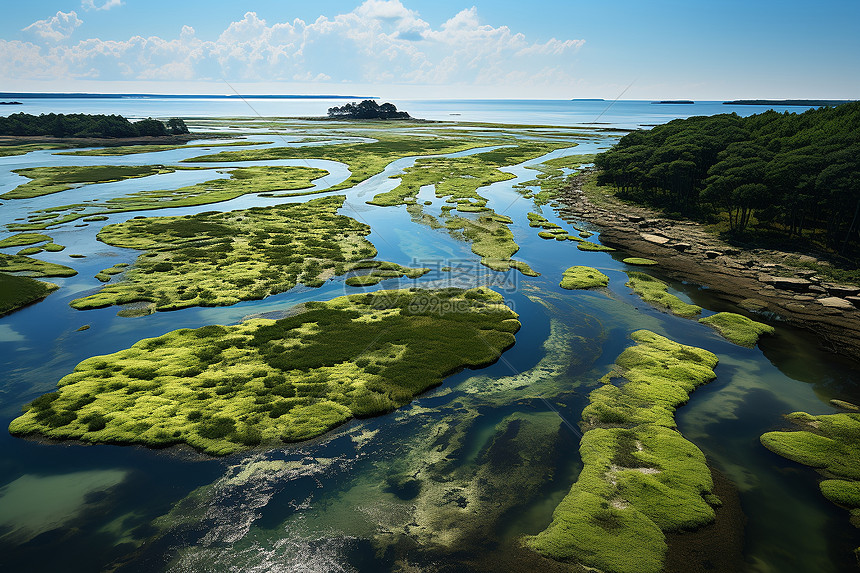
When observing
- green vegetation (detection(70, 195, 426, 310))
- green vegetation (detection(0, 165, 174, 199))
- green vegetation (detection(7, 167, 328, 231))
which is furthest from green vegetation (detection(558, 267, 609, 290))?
green vegetation (detection(0, 165, 174, 199))

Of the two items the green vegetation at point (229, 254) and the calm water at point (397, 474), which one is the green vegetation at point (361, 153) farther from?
the calm water at point (397, 474)

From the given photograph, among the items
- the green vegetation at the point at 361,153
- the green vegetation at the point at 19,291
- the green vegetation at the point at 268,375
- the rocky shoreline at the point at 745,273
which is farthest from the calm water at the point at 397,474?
the green vegetation at the point at 361,153

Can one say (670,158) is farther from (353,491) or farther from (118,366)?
(118,366)

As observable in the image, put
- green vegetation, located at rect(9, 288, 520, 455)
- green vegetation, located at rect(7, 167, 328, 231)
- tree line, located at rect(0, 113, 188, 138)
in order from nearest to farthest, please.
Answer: green vegetation, located at rect(9, 288, 520, 455) → green vegetation, located at rect(7, 167, 328, 231) → tree line, located at rect(0, 113, 188, 138)

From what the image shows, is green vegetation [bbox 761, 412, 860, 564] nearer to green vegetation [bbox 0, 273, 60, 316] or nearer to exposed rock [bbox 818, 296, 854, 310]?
exposed rock [bbox 818, 296, 854, 310]

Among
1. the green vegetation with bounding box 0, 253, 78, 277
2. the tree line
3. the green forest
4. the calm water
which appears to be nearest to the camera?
the calm water

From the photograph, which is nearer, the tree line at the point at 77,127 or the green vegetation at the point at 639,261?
the green vegetation at the point at 639,261

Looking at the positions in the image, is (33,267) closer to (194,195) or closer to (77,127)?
(194,195)
